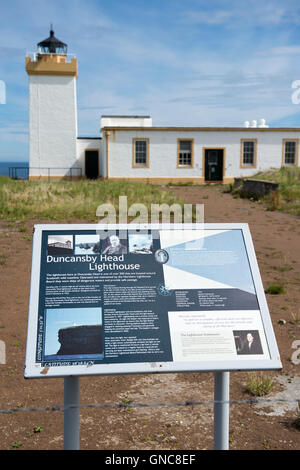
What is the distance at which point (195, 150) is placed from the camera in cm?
2886

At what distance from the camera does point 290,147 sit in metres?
29.5

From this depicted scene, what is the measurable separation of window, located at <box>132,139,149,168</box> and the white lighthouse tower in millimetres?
4158

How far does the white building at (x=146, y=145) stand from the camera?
93.0 ft

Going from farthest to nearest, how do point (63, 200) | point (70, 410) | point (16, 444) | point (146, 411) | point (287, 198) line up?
point (287, 198)
point (63, 200)
point (146, 411)
point (16, 444)
point (70, 410)

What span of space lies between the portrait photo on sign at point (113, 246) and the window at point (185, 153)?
84.8 feet

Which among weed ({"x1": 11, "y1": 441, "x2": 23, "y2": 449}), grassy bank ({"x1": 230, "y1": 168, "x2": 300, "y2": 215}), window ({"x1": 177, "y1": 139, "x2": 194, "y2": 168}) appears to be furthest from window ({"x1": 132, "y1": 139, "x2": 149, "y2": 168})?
weed ({"x1": 11, "y1": 441, "x2": 23, "y2": 449})

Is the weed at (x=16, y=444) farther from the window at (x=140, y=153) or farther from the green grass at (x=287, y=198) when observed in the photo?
the window at (x=140, y=153)

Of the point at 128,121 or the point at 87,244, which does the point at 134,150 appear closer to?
the point at 128,121

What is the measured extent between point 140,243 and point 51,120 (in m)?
27.5

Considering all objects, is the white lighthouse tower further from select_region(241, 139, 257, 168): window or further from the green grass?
the green grass

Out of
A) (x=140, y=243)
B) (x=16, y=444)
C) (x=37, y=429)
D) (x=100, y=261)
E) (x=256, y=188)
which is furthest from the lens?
(x=256, y=188)

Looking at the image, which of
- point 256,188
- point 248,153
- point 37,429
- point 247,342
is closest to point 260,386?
point 247,342

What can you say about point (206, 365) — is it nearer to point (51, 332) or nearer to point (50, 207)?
point (51, 332)

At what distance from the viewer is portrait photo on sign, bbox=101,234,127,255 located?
3.31 m
